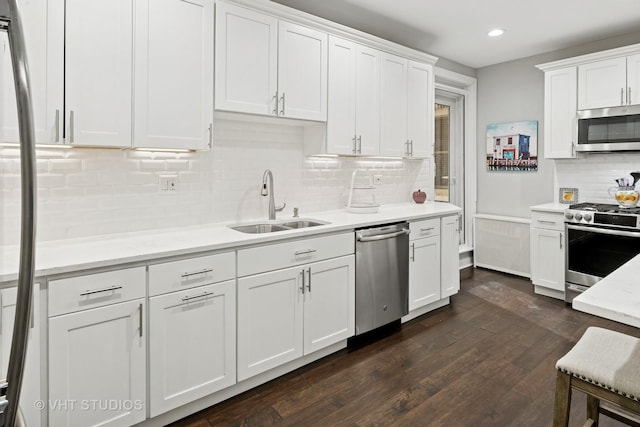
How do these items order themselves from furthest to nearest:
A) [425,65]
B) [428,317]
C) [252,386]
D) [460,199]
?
[460,199] < [425,65] < [428,317] < [252,386]

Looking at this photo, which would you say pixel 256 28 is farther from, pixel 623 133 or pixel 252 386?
pixel 623 133

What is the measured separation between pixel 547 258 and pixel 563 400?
2.99m

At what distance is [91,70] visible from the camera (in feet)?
6.63

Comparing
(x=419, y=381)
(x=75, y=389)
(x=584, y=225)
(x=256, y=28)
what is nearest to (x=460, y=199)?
(x=584, y=225)

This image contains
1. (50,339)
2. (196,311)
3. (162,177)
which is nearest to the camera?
(50,339)

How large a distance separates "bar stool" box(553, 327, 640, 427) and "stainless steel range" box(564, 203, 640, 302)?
7.48 feet

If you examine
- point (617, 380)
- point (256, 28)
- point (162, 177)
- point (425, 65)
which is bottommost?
point (617, 380)

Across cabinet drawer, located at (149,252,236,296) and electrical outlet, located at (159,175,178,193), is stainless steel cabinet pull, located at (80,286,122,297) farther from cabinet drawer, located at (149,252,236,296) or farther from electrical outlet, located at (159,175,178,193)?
electrical outlet, located at (159,175,178,193)

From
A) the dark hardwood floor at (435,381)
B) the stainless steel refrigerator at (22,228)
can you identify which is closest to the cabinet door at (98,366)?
the dark hardwood floor at (435,381)

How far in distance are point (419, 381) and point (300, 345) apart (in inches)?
31.5

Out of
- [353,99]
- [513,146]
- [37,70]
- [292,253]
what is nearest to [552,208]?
[513,146]

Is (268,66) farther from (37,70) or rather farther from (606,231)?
(606,231)

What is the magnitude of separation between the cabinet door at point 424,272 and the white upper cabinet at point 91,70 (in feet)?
7.90

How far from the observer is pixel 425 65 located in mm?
→ 3998
